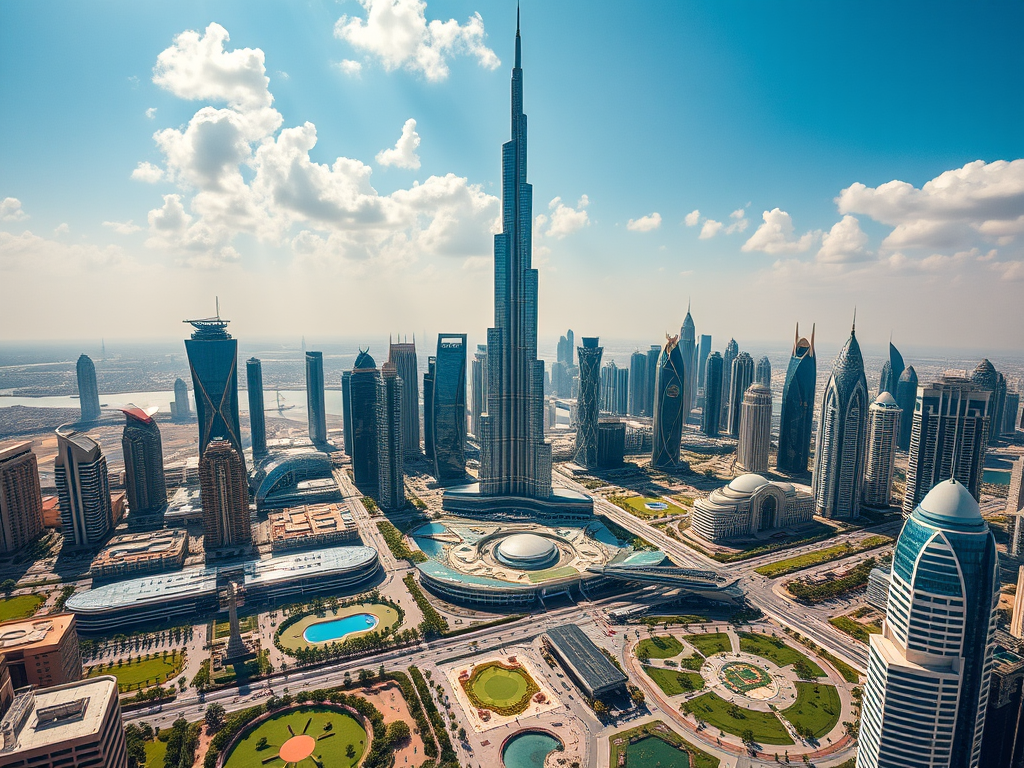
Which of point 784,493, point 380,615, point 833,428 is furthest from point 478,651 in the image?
point 833,428

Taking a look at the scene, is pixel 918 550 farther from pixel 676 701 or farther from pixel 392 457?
pixel 392 457

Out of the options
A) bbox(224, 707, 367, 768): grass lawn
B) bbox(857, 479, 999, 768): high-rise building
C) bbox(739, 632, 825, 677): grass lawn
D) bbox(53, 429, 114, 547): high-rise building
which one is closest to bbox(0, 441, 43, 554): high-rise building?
bbox(53, 429, 114, 547): high-rise building

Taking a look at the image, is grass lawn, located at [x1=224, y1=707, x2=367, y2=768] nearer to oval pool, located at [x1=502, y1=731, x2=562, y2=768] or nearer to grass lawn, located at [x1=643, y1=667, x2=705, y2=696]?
oval pool, located at [x1=502, y1=731, x2=562, y2=768]

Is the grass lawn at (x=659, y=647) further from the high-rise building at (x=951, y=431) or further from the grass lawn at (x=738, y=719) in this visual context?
the high-rise building at (x=951, y=431)

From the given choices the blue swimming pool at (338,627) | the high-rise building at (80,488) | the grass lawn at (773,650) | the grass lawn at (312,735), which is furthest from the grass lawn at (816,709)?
the high-rise building at (80,488)

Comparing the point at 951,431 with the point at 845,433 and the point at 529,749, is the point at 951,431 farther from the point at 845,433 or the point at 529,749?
the point at 529,749

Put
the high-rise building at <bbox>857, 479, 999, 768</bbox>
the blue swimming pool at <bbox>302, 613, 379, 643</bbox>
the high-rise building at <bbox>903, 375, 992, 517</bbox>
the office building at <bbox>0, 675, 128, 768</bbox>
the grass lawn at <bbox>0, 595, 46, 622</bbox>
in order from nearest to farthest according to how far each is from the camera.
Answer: the office building at <bbox>0, 675, 128, 768</bbox> < the high-rise building at <bbox>857, 479, 999, 768</bbox> < the blue swimming pool at <bbox>302, 613, 379, 643</bbox> < the grass lawn at <bbox>0, 595, 46, 622</bbox> < the high-rise building at <bbox>903, 375, 992, 517</bbox>
